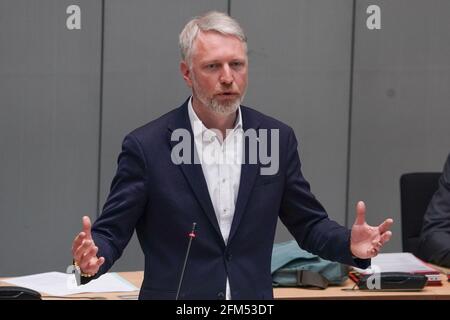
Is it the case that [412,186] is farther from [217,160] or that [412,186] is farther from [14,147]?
[14,147]

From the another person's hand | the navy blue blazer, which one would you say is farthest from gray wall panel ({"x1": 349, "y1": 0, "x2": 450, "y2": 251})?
the another person's hand

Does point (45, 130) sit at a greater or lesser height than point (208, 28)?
lesser

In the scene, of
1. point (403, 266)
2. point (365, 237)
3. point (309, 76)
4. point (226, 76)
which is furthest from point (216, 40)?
point (309, 76)

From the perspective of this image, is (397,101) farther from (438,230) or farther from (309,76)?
(438,230)

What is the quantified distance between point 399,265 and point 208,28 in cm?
171

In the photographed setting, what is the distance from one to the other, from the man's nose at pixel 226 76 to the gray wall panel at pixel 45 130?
3.06m

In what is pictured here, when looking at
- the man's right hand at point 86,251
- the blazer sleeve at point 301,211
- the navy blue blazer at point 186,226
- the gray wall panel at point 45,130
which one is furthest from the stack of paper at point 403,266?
the gray wall panel at point 45,130

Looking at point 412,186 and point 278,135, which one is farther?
point 412,186

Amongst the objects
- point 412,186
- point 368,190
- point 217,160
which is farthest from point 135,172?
point 368,190

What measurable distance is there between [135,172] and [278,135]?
19.0 inches

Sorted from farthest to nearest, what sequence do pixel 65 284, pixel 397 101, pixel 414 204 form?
pixel 397 101 → pixel 414 204 → pixel 65 284

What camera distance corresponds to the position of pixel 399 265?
427 centimetres

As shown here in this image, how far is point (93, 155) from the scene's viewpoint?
602 cm

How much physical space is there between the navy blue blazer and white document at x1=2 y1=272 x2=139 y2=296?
83 cm
